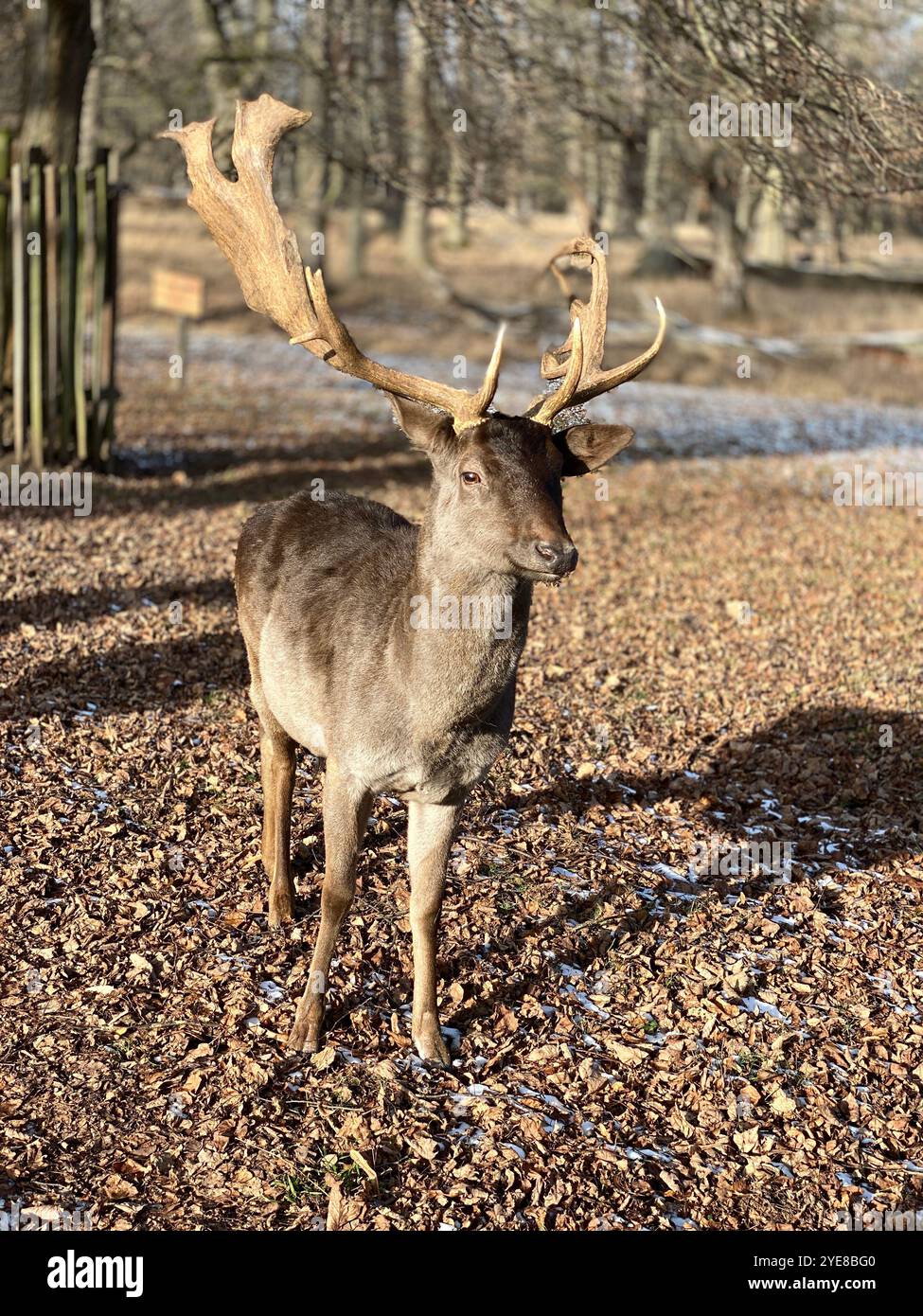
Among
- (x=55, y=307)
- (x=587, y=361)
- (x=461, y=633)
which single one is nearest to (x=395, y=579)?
(x=461, y=633)

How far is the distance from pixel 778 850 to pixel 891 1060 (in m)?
1.63

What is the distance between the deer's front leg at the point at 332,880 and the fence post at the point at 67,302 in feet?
29.8

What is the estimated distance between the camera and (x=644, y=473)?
16578 mm

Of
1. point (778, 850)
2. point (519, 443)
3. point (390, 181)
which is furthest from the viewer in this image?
point (390, 181)

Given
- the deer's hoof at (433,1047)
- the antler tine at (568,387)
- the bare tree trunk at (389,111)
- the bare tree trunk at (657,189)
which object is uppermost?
the bare tree trunk at (657,189)

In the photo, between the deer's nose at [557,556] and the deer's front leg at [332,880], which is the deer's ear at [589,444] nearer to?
the deer's nose at [557,556]

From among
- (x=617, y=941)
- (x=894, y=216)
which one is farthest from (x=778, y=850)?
(x=894, y=216)

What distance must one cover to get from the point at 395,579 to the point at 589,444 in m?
0.92

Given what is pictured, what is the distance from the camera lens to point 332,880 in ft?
16.1

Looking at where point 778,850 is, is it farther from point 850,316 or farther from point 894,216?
point 894,216

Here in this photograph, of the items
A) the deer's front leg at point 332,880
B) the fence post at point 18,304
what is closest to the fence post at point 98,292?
the fence post at point 18,304

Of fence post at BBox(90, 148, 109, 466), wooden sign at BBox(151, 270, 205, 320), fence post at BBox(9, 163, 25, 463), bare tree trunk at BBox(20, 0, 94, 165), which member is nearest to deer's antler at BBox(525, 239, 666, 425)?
fence post at BBox(9, 163, 25, 463)

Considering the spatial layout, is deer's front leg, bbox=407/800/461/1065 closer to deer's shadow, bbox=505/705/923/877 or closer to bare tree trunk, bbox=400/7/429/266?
deer's shadow, bbox=505/705/923/877

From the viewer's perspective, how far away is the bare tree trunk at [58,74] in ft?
41.3
